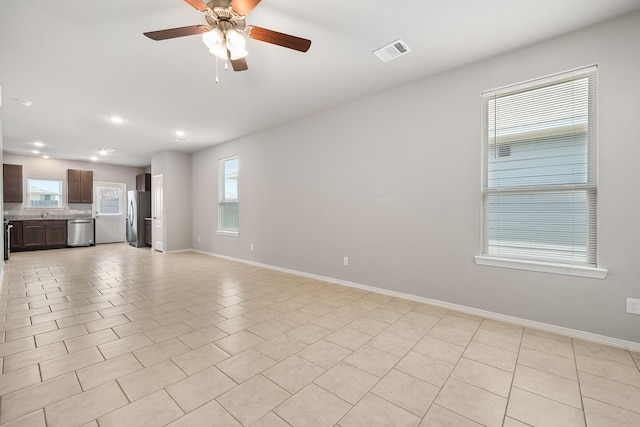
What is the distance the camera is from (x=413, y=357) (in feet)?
6.95

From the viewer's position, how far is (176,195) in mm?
7230

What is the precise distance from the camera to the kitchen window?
8.05 feet

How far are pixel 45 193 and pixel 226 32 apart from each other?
Result: 9.45 metres

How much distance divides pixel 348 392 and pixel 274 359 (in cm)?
64

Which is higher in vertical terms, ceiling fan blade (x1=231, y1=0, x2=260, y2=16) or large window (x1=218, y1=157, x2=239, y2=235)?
ceiling fan blade (x1=231, y1=0, x2=260, y2=16)

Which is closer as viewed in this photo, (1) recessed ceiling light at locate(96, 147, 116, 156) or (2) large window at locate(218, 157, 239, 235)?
(2) large window at locate(218, 157, 239, 235)

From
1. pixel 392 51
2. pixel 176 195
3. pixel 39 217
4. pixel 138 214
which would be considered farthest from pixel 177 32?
pixel 39 217

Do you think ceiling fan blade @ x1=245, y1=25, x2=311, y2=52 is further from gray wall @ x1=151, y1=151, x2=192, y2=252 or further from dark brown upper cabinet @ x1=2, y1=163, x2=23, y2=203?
dark brown upper cabinet @ x1=2, y1=163, x2=23, y2=203

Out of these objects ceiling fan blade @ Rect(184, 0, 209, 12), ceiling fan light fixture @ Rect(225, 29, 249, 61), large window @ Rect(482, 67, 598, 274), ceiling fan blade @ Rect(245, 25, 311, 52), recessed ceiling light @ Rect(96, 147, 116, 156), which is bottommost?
large window @ Rect(482, 67, 598, 274)

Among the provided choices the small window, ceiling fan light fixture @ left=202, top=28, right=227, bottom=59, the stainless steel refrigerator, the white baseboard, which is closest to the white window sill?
the white baseboard

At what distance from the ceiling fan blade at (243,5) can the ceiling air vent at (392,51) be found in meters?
1.39

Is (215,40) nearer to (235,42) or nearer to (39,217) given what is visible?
(235,42)

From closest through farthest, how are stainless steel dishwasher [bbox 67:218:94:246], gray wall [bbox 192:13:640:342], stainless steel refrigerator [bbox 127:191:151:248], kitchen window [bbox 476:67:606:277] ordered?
gray wall [bbox 192:13:640:342] → kitchen window [bbox 476:67:606:277] → stainless steel dishwasher [bbox 67:218:94:246] → stainless steel refrigerator [bbox 127:191:151:248]

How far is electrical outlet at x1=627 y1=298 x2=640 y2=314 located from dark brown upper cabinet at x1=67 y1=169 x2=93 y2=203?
1164cm
